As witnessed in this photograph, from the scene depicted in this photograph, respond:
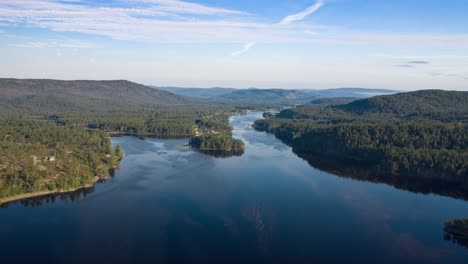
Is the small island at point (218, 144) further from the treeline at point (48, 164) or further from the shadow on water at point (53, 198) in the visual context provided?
the shadow on water at point (53, 198)

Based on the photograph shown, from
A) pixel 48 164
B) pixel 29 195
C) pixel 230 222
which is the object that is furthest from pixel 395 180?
pixel 29 195

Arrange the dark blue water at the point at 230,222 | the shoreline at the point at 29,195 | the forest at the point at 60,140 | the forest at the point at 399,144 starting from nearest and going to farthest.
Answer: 1. the dark blue water at the point at 230,222
2. the shoreline at the point at 29,195
3. the forest at the point at 60,140
4. the forest at the point at 399,144

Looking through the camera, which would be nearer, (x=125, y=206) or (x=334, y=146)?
(x=125, y=206)

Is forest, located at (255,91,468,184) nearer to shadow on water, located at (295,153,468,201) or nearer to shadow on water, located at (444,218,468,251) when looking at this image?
shadow on water, located at (295,153,468,201)

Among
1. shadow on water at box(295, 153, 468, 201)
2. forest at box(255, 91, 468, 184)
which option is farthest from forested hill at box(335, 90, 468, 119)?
shadow on water at box(295, 153, 468, 201)

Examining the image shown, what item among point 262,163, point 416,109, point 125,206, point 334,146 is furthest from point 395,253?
point 416,109

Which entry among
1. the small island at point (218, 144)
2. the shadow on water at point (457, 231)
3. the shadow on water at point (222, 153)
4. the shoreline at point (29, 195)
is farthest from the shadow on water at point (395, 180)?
the shoreline at point (29, 195)

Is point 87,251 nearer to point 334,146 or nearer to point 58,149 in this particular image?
point 58,149
